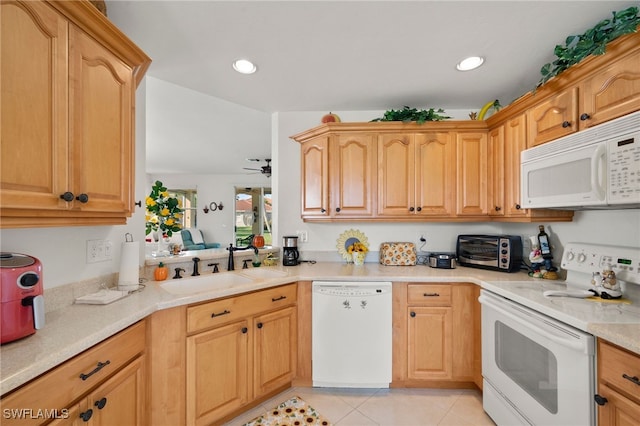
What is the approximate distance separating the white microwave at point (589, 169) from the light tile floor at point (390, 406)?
1467 millimetres

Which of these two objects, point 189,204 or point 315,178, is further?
point 189,204

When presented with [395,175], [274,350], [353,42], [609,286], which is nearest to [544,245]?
[609,286]

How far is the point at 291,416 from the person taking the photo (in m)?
1.73

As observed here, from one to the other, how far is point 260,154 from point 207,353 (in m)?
3.94

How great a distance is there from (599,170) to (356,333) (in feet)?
5.59

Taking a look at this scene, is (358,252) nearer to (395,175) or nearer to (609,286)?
(395,175)

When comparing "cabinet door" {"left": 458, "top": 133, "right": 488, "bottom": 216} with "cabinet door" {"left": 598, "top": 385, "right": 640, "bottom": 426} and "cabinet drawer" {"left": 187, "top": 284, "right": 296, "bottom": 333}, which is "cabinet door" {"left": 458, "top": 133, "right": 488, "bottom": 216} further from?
"cabinet drawer" {"left": 187, "top": 284, "right": 296, "bottom": 333}

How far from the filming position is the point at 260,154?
4.93 m

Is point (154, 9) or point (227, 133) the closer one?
point (154, 9)

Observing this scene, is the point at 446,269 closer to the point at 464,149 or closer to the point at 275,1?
the point at 464,149

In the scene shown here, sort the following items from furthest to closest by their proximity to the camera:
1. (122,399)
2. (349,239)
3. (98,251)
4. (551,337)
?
1. (349,239)
2. (98,251)
3. (551,337)
4. (122,399)

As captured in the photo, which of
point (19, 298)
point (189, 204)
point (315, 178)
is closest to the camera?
point (19, 298)

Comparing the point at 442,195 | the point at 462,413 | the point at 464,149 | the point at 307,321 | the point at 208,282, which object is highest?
the point at 464,149

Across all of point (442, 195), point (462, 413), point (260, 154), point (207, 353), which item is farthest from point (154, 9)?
point (260, 154)
